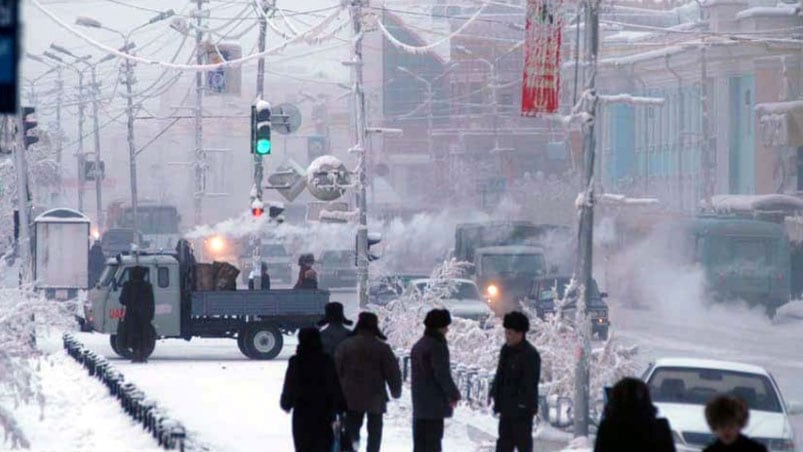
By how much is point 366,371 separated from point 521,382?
1.58 meters

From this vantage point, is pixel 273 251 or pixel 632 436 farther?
pixel 273 251

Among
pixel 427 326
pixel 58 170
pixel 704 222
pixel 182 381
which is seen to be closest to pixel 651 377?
pixel 427 326

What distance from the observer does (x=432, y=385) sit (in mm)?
15352

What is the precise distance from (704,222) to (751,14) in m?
17.9

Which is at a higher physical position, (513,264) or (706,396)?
(513,264)

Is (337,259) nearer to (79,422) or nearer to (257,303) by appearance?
(257,303)

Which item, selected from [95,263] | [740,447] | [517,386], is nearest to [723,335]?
[95,263]

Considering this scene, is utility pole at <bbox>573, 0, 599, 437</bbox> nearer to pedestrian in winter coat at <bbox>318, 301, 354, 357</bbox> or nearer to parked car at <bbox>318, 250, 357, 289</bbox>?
pedestrian in winter coat at <bbox>318, 301, 354, 357</bbox>

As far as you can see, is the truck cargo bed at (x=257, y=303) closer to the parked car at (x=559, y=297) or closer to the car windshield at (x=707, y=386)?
the parked car at (x=559, y=297)

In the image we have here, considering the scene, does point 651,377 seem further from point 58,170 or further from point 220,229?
point 58,170

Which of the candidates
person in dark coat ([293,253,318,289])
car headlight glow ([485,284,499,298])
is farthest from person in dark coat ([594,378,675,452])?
car headlight glow ([485,284,499,298])

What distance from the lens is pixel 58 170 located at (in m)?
92.8

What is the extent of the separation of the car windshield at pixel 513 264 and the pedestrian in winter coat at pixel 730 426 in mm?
37670

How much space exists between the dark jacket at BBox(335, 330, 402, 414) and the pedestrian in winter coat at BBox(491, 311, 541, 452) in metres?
1.11
